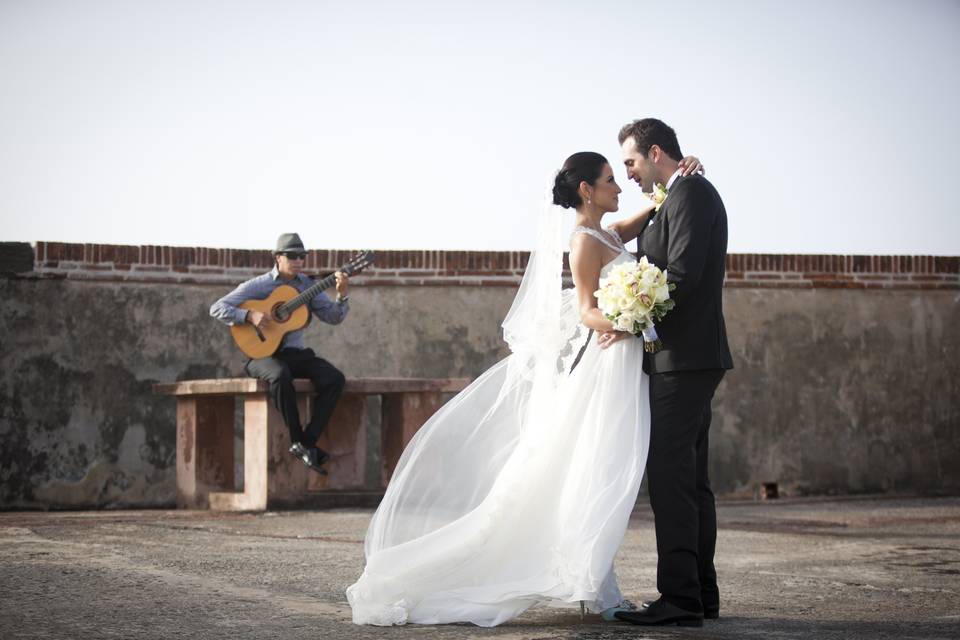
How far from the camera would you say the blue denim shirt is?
33.1ft

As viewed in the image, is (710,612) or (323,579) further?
(323,579)

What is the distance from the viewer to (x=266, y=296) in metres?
10.3

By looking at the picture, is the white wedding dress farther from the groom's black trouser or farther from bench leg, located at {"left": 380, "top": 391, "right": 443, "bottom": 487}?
bench leg, located at {"left": 380, "top": 391, "right": 443, "bottom": 487}

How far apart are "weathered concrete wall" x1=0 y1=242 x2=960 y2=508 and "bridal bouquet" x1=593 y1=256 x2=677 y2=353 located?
7687 millimetres

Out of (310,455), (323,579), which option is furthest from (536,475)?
(310,455)

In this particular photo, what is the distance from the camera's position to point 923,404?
13.0m

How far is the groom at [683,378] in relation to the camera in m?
4.65

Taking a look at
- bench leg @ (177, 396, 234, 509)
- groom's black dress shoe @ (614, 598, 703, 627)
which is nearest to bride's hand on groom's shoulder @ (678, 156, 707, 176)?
groom's black dress shoe @ (614, 598, 703, 627)

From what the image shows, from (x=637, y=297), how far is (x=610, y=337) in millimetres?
328

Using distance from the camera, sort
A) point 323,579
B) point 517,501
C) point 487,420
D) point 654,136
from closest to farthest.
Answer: point 517,501 < point 654,136 < point 487,420 < point 323,579

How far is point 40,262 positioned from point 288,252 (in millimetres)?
2737

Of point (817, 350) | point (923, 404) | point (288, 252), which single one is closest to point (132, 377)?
point (288, 252)

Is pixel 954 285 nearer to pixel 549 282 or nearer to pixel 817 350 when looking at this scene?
pixel 817 350

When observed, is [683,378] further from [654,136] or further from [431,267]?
[431,267]
